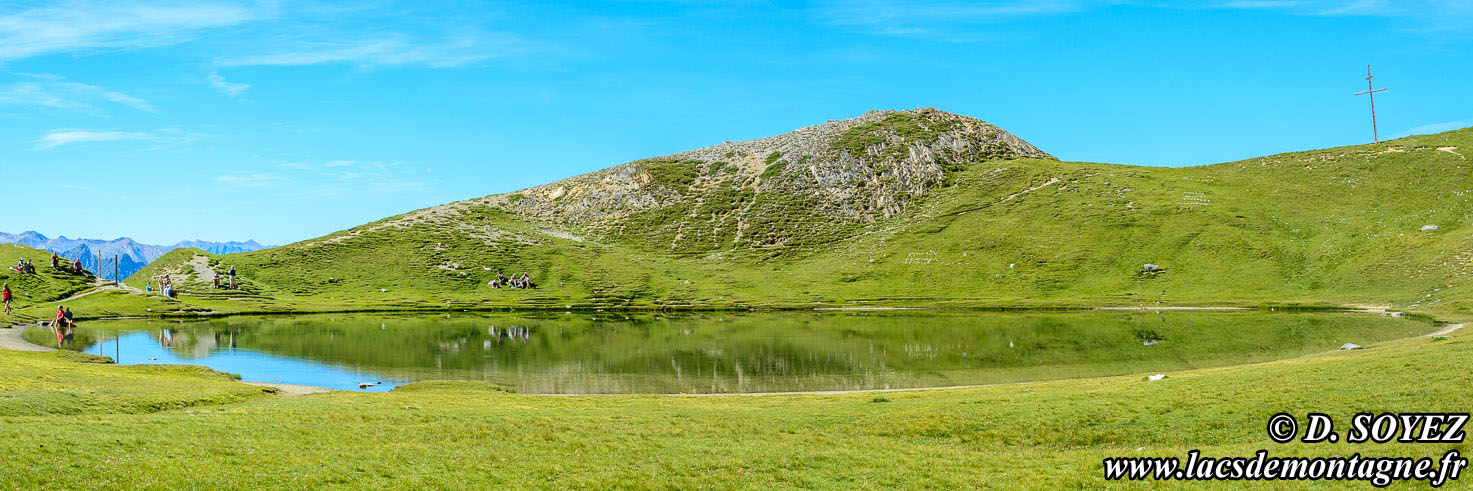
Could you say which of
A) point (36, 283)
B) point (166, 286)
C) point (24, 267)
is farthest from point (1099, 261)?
point (24, 267)

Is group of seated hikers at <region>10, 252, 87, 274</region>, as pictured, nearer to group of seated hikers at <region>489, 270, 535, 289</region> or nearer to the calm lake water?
the calm lake water

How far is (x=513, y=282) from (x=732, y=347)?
347 ft

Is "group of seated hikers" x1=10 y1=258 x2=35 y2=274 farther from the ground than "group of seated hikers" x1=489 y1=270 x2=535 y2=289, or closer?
farther from the ground

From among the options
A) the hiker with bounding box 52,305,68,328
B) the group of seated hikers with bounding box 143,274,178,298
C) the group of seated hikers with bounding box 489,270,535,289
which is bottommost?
the hiker with bounding box 52,305,68,328

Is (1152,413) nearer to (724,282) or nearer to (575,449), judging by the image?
(575,449)

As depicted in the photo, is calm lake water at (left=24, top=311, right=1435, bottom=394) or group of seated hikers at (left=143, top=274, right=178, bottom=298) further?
group of seated hikers at (left=143, top=274, right=178, bottom=298)

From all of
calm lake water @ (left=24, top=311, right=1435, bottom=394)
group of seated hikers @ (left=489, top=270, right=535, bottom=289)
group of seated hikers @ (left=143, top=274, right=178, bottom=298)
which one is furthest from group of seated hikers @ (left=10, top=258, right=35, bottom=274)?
group of seated hikers @ (left=489, top=270, right=535, bottom=289)

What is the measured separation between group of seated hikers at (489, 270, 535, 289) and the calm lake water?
183 ft

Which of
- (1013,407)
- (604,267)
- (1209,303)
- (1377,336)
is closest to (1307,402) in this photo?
(1013,407)

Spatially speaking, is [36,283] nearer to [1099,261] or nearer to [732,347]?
[732,347]

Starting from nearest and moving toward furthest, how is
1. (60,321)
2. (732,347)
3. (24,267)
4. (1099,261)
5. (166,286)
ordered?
1. (732,347)
2. (60,321)
3. (24,267)
4. (166,286)
5. (1099,261)

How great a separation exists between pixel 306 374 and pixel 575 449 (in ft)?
161

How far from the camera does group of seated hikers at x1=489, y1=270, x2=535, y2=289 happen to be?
177 meters

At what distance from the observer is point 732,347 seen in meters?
85.0
